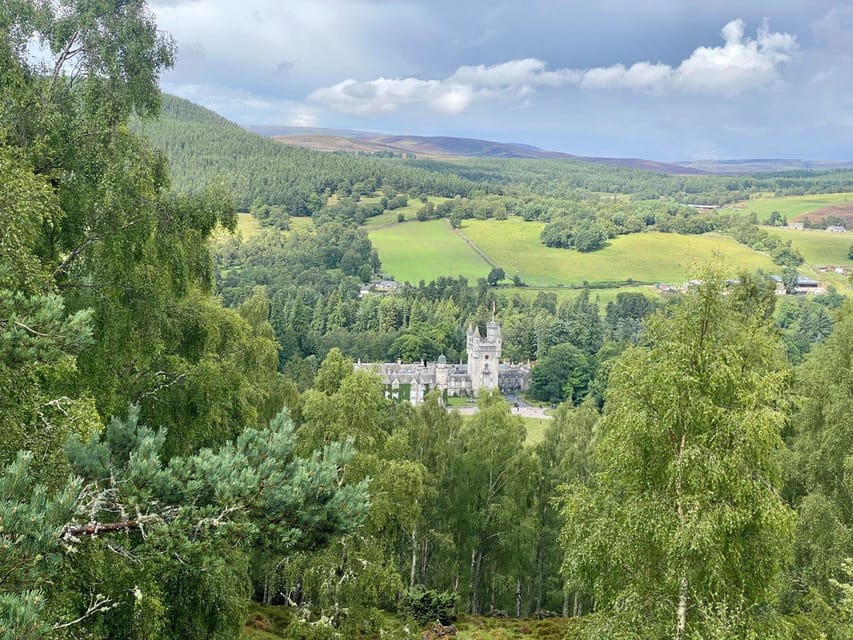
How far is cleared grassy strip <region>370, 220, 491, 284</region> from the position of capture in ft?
429

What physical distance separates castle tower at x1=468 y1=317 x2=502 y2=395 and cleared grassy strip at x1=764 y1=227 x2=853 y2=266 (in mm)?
92840

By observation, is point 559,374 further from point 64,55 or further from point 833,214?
point 833,214

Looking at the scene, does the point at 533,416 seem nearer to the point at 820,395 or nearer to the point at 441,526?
the point at 441,526

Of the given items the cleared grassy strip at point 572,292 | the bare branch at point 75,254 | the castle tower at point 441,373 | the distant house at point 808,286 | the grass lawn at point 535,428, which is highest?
the bare branch at point 75,254

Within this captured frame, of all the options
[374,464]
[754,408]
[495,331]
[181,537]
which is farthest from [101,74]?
[495,331]

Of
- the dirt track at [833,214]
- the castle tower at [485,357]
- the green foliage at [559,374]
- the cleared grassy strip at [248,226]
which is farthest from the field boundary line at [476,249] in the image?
the dirt track at [833,214]

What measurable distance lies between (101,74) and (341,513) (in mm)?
9182

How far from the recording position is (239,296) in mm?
94812

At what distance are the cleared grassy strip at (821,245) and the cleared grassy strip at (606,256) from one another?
42.2 ft

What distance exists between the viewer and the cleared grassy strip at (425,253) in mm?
130750

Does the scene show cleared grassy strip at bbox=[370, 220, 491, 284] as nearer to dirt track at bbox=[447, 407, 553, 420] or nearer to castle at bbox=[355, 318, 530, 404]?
castle at bbox=[355, 318, 530, 404]

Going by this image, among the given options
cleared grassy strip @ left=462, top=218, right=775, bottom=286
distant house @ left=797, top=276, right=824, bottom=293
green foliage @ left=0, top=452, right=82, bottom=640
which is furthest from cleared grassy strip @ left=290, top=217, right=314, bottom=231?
green foliage @ left=0, top=452, right=82, bottom=640

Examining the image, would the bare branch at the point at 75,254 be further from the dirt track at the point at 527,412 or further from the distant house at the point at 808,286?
the distant house at the point at 808,286

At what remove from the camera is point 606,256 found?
140m
